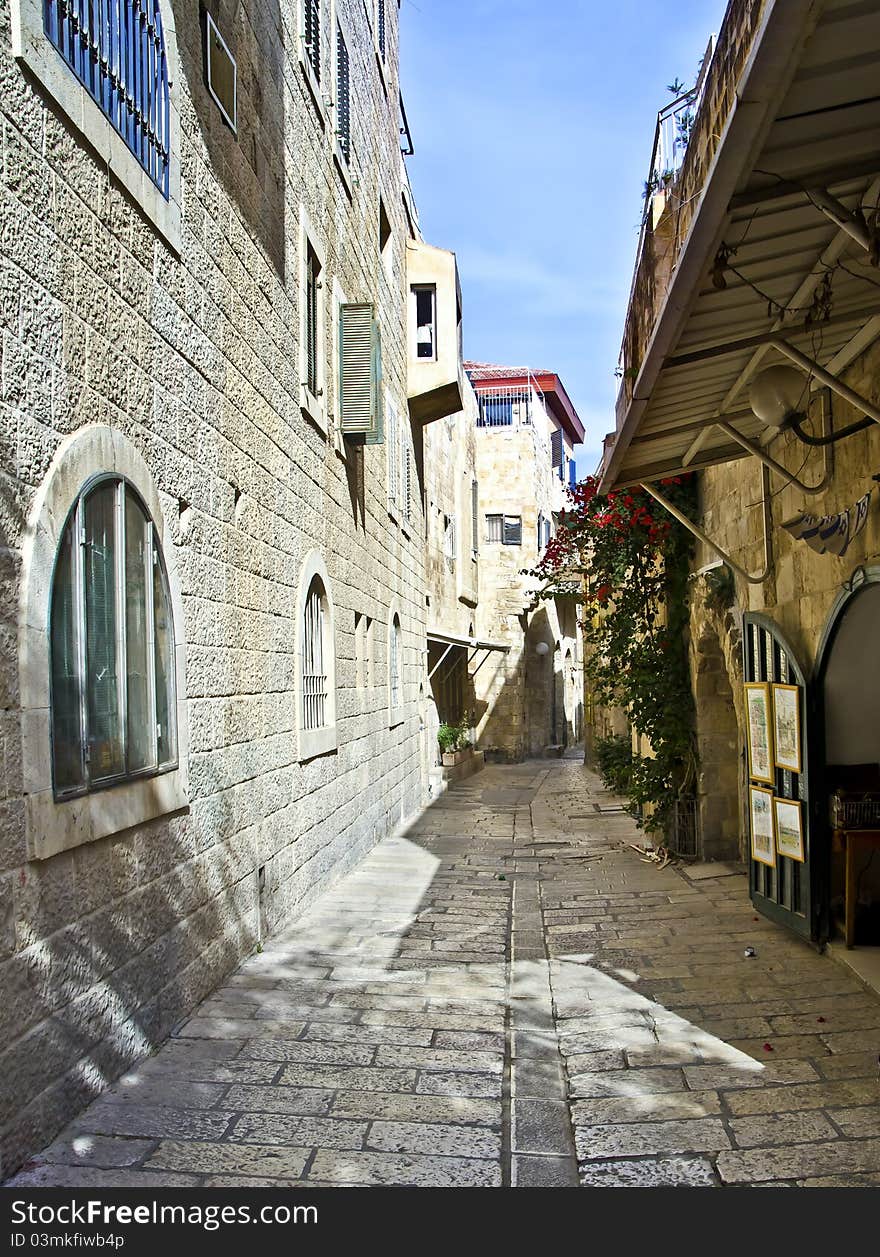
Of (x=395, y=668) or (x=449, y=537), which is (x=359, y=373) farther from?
(x=449, y=537)

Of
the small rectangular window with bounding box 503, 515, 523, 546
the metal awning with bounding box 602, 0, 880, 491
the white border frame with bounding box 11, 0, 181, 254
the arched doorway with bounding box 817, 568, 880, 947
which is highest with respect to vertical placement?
the small rectangular window with bounding box 503, 515, 523, 546

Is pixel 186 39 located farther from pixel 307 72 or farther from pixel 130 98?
pixel 307 72

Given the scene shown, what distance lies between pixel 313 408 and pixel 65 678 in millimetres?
4788

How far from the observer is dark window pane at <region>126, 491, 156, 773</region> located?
4102 mm

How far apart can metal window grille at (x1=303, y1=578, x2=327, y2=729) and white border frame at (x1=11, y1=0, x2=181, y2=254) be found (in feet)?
11.4

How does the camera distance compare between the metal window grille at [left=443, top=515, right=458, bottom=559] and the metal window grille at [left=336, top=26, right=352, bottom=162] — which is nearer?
the metal window grille at [left=336, top=26, right=352, bottom=162]

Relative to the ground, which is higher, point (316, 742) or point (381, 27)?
point (381, 27)

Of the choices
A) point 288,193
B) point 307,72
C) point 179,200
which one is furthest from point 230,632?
point 307,72

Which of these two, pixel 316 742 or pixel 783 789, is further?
pixel 316 742

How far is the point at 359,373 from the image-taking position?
917 cm

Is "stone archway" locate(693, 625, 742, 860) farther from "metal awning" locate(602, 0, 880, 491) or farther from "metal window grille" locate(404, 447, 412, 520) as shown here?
"metal window grille" locate(404, 447, 412, 520)

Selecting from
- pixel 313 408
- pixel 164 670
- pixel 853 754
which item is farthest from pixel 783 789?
pixel 313 408

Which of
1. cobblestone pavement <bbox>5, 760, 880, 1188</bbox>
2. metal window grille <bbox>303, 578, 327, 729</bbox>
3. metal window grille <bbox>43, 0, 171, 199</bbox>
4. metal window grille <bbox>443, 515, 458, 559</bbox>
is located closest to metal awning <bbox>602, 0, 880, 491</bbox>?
metal window grille <bbox>43, 0, 171, 199</bbox>

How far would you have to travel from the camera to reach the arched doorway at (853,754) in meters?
5.70
